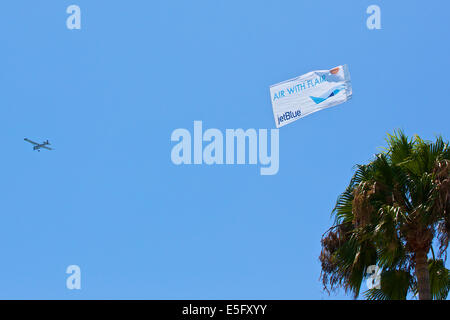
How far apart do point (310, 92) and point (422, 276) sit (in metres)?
18.0

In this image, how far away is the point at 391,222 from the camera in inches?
644

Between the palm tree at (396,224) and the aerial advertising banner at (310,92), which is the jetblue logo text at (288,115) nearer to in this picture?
the aerial advertising banner at (310,92)

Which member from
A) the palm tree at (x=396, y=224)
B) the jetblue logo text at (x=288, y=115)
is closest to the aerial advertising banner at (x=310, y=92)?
the jetblue logo text at (x=288, y=115)

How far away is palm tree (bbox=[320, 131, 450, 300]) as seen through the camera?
16391mm

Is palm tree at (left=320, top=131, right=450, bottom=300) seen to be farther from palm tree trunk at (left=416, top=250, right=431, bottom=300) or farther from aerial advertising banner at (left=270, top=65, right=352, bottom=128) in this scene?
aerial advertising banner at (left=270, top=65, right=352, bottom=128)

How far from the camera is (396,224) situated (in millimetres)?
16234

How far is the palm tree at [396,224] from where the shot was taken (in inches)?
645

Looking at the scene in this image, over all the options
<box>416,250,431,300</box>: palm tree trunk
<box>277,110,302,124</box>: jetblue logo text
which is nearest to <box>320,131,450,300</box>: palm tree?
<box>416,250,431,300</box>: palm tree trunk

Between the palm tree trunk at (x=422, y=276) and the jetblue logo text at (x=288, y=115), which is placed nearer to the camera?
the palm tree trunk at (x=422, y=276)

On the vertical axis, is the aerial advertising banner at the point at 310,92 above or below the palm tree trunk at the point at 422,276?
above

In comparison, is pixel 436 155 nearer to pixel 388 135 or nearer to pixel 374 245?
pixel 388 135

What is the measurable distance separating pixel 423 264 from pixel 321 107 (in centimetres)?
1738

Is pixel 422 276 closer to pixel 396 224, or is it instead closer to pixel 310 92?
pixel 396 224
